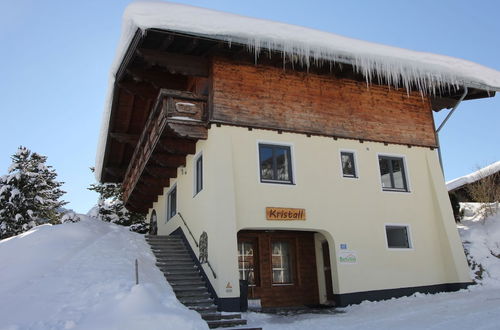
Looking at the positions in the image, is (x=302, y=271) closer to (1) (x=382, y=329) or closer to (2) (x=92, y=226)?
(1) (x=382, y=329)

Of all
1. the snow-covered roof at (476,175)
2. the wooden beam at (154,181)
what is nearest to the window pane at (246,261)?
the wooden beam at (154,181)

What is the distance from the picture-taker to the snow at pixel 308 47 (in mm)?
10684

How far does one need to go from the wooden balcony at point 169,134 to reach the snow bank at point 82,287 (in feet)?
9.33

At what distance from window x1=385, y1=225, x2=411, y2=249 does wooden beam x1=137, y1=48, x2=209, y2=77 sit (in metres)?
7.36

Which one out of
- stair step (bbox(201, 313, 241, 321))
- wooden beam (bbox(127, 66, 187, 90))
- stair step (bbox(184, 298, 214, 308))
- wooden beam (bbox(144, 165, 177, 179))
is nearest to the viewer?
stair step (bbox(201, 313, 241, 321))

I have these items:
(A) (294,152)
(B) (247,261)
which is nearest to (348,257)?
(B) (247,261)

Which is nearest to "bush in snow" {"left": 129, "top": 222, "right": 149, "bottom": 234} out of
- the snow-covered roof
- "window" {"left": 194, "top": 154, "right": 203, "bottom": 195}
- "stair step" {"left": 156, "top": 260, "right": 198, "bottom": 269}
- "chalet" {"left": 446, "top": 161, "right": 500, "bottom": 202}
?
"window" {"left": 194, "top": 154, "right": 203, "bottom": 195}

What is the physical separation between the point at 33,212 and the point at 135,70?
1286cm

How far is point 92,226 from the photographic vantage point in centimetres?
1541

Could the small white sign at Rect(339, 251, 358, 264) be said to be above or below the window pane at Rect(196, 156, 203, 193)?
below

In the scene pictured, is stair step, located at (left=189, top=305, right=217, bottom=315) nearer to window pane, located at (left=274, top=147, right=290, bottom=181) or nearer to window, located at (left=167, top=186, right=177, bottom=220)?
window pane, located at (left=274, top=147, right=290, bottom=181)

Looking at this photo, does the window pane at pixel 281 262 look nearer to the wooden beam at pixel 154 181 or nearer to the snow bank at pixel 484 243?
the wooden beam at pixel 154 181

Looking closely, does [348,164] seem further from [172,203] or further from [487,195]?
[487,195]

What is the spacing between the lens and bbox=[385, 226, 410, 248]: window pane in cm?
1369
